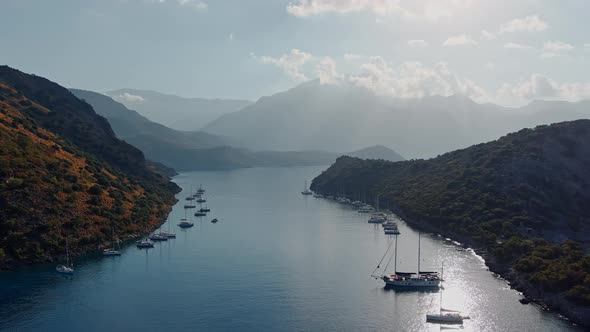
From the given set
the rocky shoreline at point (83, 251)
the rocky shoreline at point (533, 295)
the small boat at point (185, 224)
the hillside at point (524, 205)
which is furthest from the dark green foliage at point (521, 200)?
the rocky shoreline at point (83, 251)

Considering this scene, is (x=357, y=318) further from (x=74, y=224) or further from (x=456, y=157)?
(x=456, y=157)

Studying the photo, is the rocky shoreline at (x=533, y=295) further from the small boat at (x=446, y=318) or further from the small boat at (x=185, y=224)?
the small boat at (x=185, y=224)

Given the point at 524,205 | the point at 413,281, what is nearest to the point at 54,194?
the point at 413,281

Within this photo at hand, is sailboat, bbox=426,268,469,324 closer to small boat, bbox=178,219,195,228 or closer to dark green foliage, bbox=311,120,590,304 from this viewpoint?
dark green foliage, bbox=311,120,590,304

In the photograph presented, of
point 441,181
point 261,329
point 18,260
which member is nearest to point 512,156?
point 441,181

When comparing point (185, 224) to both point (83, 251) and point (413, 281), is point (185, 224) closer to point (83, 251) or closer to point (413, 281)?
point (83, 251)

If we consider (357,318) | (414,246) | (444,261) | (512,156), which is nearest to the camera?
(357,318)
